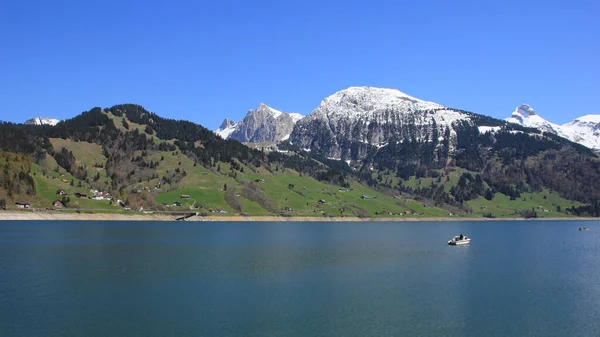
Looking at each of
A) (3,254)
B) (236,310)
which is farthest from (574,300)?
(3,254)

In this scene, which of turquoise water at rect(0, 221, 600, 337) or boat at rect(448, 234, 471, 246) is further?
boat at rect(448, 234, 471, 246)

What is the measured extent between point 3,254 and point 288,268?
5239 centimetres

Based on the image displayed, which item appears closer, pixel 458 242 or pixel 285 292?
pixel 285 292

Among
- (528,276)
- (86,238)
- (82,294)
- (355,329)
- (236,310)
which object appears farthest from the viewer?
(86,238)

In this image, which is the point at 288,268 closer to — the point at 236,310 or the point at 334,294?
the point at 334,294

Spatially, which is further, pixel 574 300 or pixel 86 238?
pixel 86 238

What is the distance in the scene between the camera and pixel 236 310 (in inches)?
2249

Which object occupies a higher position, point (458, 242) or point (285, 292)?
point (458, 242)

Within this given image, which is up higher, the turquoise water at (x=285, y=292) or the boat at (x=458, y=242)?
the boat at (x=458, y=242)

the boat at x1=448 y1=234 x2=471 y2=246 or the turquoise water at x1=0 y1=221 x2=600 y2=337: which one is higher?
the boat at x1=448 y1=234 x2=471 y2=246

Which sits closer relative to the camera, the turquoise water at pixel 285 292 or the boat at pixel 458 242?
the turquoise water at pixel 285 292

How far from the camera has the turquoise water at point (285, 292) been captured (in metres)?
51.5

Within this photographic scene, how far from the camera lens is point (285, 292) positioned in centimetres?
6788

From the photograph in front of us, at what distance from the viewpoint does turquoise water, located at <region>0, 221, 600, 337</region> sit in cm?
5150
